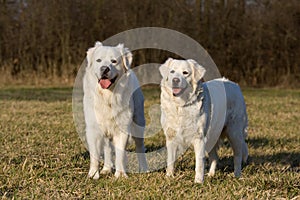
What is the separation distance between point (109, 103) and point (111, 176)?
75cm

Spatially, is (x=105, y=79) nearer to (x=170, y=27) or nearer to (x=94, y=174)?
(x=94, y=174)

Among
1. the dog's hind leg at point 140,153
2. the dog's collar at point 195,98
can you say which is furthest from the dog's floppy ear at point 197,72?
the dog's hind leg at point 140,153

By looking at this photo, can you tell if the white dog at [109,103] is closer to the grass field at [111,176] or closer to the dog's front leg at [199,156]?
the grass field at [111,176]

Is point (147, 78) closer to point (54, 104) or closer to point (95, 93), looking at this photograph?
point (54, 104)

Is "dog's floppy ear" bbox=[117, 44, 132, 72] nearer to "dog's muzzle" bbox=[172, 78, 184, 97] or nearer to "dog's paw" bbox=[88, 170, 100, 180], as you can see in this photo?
"dog's muzzle" bbox=[172, 78, 184, 97]

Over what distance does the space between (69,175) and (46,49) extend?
16.1 m

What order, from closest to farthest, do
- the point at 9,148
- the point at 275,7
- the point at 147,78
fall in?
the point at 9,148, the point at 147,78, the point at 275,7

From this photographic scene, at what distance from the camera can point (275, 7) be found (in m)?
19.5

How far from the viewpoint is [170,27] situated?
19453 millimetres

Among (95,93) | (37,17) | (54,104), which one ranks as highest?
(37,17)

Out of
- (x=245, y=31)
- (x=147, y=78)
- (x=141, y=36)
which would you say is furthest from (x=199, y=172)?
(x=245, y=31)

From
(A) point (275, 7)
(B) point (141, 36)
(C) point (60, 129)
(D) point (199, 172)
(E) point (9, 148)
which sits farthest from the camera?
(A) point (275, 7)

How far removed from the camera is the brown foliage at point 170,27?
19.5 meters

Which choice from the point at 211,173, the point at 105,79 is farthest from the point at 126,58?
the point at 211,173
